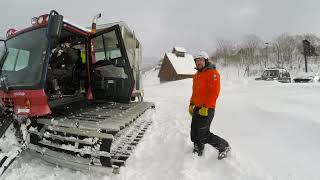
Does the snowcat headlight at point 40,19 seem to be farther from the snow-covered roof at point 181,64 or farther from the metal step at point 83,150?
the snow-covered roof at point 181,64

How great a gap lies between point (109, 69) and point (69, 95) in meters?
0.91

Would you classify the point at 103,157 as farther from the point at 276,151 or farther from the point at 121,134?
the point at 276,151

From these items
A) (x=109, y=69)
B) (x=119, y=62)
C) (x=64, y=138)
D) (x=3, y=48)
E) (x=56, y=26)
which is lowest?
(x=64, y=138)

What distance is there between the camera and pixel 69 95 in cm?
542

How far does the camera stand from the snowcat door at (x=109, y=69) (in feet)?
17.9

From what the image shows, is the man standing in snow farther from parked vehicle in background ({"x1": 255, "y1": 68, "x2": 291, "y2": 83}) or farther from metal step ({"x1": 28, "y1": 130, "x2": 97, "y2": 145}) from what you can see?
parked vehicle in background ({"x1": 255, "y1": 68, "x2": 291, "y2": 83})

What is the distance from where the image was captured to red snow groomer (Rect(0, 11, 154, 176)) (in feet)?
12.0

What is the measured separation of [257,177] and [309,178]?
57 centimetres

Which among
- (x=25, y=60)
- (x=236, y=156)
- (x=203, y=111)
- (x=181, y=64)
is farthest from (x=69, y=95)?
(x=181, y=64)

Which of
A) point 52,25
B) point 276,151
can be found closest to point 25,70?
point 52,25

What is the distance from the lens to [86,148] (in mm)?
3631

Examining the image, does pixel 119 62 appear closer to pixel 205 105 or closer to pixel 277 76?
pixel 205 105

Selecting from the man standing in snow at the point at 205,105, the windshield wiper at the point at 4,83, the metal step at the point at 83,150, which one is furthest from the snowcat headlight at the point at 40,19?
the man standing in snow at the point at 205,105

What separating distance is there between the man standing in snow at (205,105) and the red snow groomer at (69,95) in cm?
100
